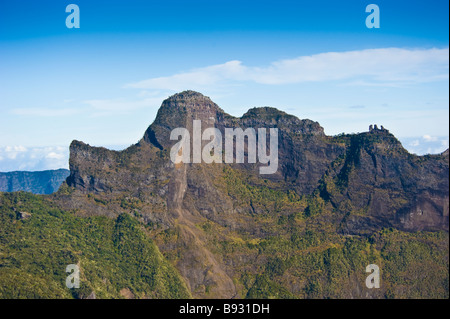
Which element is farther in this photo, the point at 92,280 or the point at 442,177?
the point at 442,177

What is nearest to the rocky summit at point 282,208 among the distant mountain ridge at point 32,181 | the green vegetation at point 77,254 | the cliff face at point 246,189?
the cliff face at point 246,189

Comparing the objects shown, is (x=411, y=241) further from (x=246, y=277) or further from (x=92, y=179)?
(x=92, y=179)

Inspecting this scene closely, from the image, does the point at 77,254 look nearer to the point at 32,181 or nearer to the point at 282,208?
the point at 282,208

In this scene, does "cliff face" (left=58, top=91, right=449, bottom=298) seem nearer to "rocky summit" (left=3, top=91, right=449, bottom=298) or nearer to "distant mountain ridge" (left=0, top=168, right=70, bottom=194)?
"rocky summit" (left=3, top=91, right=449, bottom=298)

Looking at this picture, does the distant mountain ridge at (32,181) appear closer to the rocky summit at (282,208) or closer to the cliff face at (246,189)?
the rocky summit at (282,208)

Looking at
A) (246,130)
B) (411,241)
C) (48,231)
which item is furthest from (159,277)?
(411,241)

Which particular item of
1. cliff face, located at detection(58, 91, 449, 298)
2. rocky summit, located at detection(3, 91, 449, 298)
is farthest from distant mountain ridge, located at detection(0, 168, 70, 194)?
cliff face, located at detection(58, 91, 449, 298)

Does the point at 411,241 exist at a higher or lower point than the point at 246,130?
lower
